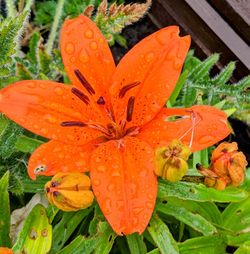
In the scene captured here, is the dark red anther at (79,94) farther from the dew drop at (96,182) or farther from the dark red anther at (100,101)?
the dew drop at (96,182)

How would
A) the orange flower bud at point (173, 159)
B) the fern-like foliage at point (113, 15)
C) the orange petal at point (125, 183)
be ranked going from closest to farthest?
the orange flower bud at point (173, 159) → the orange petal at point (125, 183) → the fern-like foliage at point (113, 15)

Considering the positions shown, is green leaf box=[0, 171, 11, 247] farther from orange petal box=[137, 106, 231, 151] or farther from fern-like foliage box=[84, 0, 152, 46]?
fern-like foliage box=[84, 0, 152, 46]

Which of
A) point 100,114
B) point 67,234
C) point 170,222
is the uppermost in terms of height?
point 100,114

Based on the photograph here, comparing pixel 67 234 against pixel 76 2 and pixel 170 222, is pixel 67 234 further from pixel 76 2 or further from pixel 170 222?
pixel 76 2

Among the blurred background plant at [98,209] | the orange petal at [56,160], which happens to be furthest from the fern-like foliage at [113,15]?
the orange petal at [56,160]

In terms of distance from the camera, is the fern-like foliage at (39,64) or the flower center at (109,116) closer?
the flower center at (109,116)

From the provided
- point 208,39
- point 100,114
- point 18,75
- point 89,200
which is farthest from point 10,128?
point 208,39
